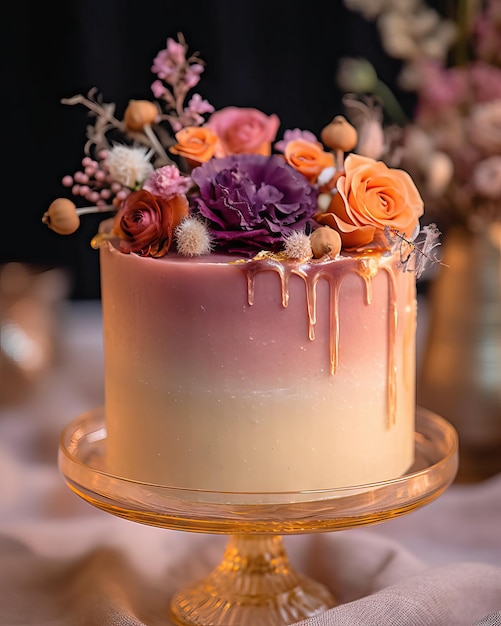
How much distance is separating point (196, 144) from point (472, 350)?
0.68 m

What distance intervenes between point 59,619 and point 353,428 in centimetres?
43

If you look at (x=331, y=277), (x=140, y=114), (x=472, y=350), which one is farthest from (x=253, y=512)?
(x=472, y=350)

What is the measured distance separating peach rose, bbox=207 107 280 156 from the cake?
0.22ft

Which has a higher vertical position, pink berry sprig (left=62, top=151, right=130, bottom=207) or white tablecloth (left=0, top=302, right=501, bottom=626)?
pink berry sprig (left=62, top=151, right=130, bottom=207)

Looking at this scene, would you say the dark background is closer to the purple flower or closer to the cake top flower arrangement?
the cake top flower arrangement

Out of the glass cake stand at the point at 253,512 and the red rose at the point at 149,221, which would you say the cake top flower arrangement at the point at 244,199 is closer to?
the red rose at the point at 149,221

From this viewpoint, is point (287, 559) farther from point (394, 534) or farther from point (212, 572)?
point (394, 534)

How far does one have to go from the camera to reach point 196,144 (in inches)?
42.1

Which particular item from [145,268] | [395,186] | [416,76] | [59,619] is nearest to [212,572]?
[59,619]

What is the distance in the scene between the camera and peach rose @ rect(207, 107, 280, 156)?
44.4 inches

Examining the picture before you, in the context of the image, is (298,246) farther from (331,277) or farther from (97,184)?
(97,184)

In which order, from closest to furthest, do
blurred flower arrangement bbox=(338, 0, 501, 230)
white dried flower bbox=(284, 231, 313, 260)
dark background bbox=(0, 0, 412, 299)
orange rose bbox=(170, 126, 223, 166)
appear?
white dried flower bbox=(284, 231, 313, 260) < orange rose bbox=(170, 126, 223, 166) < blurred flower arrangement bbox=(338, 0, 501, 230) < dark background bbox=(0, 0, 412, 299)

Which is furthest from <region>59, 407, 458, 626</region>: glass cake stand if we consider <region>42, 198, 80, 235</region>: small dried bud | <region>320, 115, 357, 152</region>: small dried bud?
<region>320, 115, 357, 152</region>: small dried bud

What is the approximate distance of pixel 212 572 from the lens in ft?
4.09
